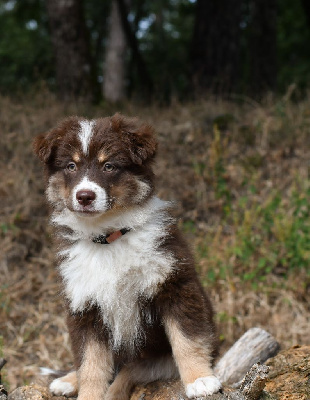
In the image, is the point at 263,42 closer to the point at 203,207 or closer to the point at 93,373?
the point at 203,207

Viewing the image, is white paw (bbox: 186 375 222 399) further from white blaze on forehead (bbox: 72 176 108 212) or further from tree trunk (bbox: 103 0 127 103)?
tree trunk (bbox: 103 0 127 103)

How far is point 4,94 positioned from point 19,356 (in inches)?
267

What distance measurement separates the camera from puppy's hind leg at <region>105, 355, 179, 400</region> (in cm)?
384

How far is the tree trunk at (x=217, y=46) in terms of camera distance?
10750mm

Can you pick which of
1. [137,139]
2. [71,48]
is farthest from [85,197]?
[71,48]

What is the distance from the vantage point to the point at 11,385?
17.7 ft

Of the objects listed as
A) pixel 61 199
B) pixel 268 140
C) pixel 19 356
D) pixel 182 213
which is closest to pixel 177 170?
pixel 182 213

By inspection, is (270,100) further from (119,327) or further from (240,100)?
(119,327)

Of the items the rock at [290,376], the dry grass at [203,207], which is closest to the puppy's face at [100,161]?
the rock at [290,376]

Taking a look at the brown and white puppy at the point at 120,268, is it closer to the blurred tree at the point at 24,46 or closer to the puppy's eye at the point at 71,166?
the puppy's eye at the point at 71,166

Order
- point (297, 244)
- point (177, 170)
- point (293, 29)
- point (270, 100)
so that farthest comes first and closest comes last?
point (293, 29)
point (270, 100)
point (177, 170)
point (297, 244)

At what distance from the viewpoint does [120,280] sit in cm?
354

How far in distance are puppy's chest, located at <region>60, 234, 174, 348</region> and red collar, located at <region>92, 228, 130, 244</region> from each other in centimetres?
3

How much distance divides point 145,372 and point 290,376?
995 millimetres
